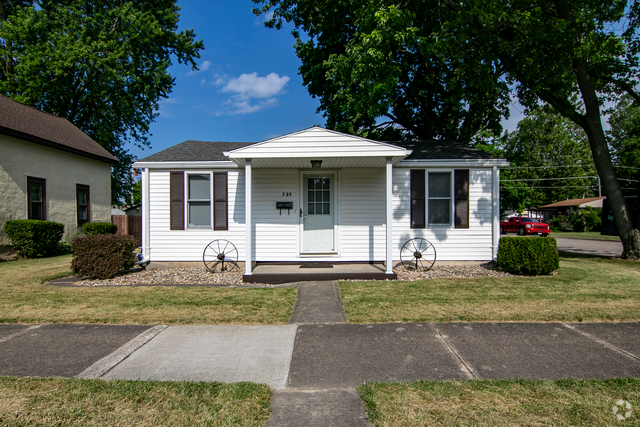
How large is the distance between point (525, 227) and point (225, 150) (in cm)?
→ 2621

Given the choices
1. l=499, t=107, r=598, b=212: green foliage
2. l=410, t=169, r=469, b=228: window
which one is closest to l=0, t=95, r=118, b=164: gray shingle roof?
l=410, t=169, r=469, b=228: window

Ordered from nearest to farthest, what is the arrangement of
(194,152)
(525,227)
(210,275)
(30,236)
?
(210,275) → (194,152) → (30,236) → (525,227)

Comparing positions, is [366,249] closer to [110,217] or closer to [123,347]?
[123,347]

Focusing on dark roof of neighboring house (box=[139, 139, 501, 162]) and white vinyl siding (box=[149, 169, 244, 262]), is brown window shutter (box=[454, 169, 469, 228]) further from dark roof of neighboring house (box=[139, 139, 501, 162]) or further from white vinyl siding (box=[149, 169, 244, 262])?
white vinyl siding (box=[149, 169, 244, 262])

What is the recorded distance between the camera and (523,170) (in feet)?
148

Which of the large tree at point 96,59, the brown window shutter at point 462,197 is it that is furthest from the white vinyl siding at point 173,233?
the large tree at point 96,59

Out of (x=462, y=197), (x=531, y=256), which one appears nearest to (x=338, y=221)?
(x=462, y=197)

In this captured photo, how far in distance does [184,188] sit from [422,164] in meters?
6.20

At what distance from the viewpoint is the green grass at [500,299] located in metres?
4.82

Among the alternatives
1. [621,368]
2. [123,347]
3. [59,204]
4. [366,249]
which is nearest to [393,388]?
[621,368]

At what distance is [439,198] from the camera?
929 centimetres

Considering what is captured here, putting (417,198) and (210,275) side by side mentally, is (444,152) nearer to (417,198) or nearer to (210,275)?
(417,198)

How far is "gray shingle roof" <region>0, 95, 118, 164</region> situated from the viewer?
1165 centimetres

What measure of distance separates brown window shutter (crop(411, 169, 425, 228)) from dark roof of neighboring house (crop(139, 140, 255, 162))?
4413 mm
